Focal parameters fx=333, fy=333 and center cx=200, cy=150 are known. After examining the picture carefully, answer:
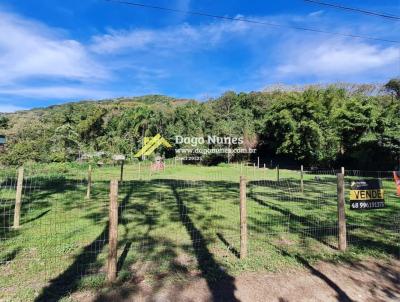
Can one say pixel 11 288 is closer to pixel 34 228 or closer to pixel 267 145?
pixel 34 228

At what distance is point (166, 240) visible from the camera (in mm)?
5668

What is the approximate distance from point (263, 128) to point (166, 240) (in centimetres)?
3008

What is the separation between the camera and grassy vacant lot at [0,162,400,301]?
13.6ft

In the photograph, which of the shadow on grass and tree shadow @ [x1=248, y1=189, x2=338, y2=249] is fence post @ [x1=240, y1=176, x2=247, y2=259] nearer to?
tree shadow @ [x1=248, y1=189, x2=338, y2=249]

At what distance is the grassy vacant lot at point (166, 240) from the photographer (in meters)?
4.14

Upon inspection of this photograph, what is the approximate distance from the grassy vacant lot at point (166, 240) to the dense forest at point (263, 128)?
15.5 metres

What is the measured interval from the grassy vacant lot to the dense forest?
15498mm

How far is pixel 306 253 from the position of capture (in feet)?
16.4

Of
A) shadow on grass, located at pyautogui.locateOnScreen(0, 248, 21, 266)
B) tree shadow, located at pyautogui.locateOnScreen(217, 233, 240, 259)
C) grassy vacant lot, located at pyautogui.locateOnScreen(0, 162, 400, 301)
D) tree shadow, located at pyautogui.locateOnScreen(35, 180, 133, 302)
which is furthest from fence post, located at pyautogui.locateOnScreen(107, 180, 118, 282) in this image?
tree shadow, located at pyautogui.locateOnScreen(217, 233, 240, 259)

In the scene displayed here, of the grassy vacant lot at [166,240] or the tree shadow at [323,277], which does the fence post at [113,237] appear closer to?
the grassy vacant lot at [166,240]

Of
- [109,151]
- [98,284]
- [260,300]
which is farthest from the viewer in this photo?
[109,151]

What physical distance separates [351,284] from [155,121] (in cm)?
3608

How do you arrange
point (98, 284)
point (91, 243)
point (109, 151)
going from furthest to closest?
1. point (109, 151)
2. point (91, 243)
3. point (98, 284)

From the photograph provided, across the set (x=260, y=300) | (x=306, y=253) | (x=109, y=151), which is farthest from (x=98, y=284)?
(x=109, y=151)
